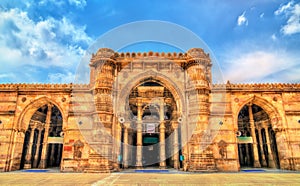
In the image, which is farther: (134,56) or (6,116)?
(134,56)

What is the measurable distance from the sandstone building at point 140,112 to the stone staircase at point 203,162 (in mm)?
90

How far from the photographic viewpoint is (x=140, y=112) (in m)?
23.1

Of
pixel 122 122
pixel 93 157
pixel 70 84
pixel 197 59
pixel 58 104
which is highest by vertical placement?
pixel 197 59

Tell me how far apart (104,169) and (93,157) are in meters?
1.56

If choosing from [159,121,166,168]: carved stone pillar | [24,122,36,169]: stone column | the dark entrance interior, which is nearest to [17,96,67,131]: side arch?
[24,122,36,169]: stone column

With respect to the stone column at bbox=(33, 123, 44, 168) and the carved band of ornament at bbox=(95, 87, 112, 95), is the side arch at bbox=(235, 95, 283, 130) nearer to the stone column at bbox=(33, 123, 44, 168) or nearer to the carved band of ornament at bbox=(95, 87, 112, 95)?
the carved band of ornament at bbox=(95, 87, 112, 95)

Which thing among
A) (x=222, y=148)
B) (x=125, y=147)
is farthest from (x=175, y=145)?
(x=125, y=147)

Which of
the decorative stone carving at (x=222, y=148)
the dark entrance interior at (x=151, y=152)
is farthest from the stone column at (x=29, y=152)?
the decorative stone carving at (x=222, y=148)

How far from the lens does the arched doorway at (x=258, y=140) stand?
2322 cm

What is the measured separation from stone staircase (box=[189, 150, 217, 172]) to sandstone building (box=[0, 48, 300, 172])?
0.09m

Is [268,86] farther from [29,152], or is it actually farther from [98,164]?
[29,152]

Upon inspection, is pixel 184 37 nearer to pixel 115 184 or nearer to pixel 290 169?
pixel 115 184

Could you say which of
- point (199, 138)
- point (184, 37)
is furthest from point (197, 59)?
point (199, 138)

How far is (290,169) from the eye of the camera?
66.3 feet
